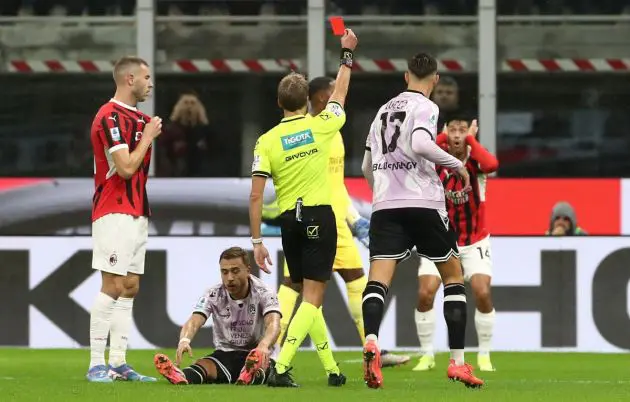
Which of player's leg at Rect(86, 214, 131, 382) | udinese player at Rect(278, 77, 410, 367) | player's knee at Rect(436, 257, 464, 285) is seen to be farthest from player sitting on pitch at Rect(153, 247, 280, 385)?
udinese player at Rect(278, 77, 410, 367)

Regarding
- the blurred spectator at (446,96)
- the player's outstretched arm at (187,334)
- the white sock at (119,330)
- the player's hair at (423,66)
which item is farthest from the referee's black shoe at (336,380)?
the blurred spectator at (446,96)

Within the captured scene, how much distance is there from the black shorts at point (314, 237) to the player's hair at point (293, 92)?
0.61 meters

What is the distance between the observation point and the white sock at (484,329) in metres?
12.8

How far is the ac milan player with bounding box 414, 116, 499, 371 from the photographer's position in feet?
40.7

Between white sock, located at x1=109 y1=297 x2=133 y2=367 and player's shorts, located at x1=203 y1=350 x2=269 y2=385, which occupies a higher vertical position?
white sock, located at x1=109 y1=297 x2=133 y2=367

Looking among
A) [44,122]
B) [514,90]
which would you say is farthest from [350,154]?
[44,122]

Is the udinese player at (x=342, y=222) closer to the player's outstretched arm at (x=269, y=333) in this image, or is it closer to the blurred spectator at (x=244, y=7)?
the player's outstretched arm at (x=269, y=333)

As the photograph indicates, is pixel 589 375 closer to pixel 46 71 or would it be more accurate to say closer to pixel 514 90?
pixel 514 90

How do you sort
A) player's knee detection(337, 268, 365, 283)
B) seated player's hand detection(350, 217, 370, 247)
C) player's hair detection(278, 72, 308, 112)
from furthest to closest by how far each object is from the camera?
seated player's hand detection(350, 217, 370, 247), player's knee detection(337, 268, 365, 283), player's hair detection(278, 72, 308, 112)

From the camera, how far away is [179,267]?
1498 cm

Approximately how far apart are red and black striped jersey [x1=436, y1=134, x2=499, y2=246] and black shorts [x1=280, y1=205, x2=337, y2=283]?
2.20m

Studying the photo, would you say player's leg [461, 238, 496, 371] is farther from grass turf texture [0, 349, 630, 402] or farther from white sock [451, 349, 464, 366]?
white sock [451, 349, 464, 366]

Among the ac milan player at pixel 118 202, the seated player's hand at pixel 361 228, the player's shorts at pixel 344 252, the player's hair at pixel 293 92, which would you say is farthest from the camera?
the seated player's hand at pixel 361 228

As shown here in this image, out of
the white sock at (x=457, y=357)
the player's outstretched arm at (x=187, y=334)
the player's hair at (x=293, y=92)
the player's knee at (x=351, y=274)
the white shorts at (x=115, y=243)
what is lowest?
the white sock at (x=457, y=357)
